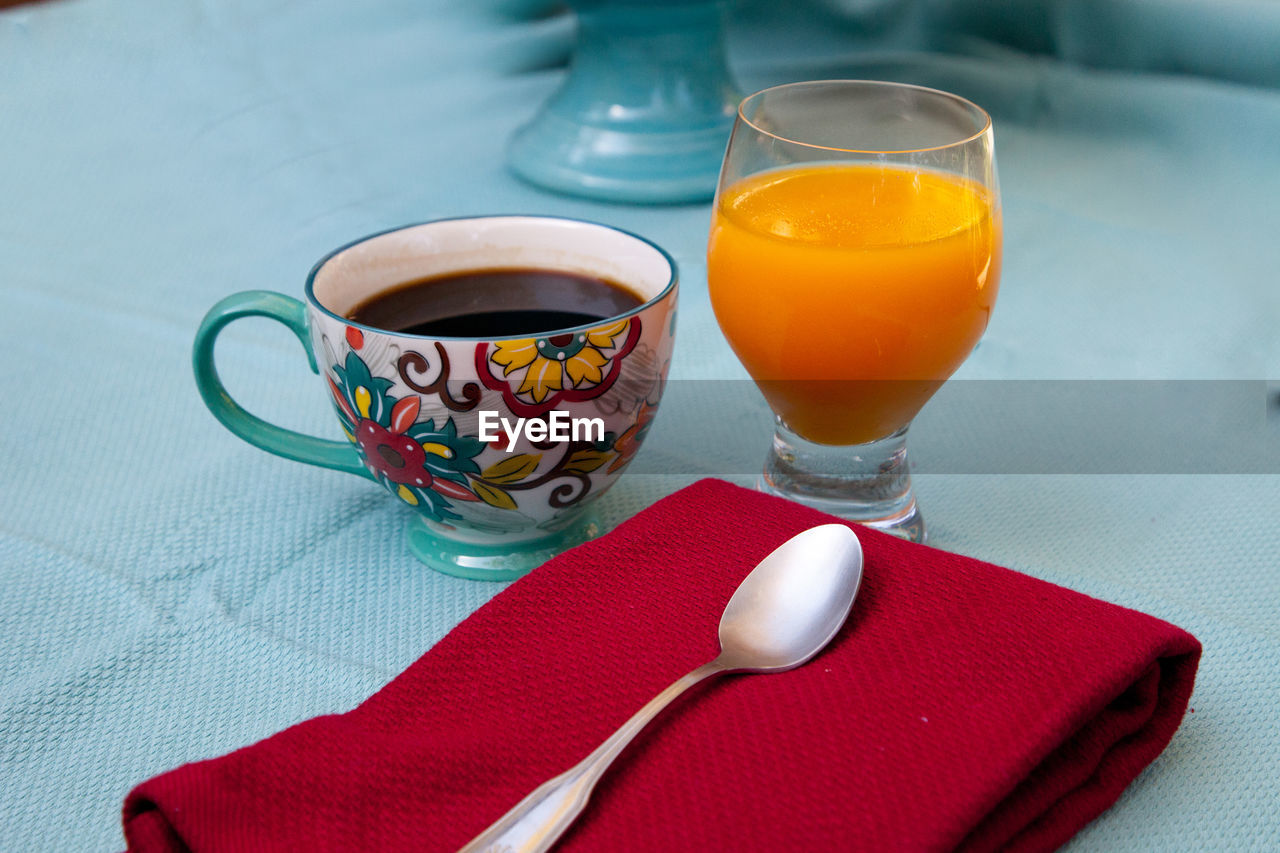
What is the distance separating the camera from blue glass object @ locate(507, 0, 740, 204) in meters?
1.02

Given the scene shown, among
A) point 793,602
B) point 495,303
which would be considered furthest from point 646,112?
point 793,602

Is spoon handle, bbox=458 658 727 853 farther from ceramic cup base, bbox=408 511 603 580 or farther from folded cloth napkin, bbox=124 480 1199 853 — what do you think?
ceramic cup base, bbox=408 511 603 580

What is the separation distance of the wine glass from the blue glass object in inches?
18.6

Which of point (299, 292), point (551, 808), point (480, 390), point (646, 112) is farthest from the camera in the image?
point (646, 112)

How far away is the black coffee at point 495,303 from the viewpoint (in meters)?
0.53

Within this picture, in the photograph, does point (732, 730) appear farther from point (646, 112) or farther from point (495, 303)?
point (646, 112)

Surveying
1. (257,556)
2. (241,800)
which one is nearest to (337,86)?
(257,556)

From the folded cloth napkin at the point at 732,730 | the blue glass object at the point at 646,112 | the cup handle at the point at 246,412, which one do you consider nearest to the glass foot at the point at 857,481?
the folded cloth napkin at the point at 732,730

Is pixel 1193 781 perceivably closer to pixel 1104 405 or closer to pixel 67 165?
pixel 1104 405

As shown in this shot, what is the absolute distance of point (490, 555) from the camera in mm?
543

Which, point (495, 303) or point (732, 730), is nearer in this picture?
point (732, 730)

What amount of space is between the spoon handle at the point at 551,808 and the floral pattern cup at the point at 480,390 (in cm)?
15

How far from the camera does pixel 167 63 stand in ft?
3.94

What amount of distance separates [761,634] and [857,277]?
168 mm
